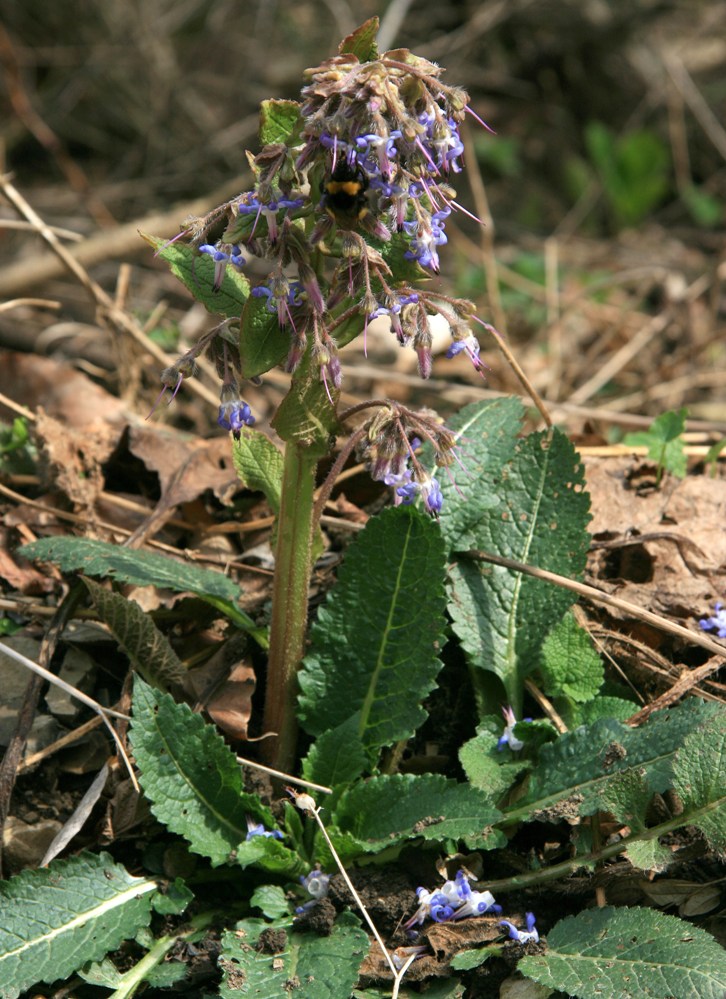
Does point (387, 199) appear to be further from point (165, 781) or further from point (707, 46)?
point (707, 46)

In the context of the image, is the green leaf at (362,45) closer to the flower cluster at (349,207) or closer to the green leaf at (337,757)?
the flower cluster at (349,207)

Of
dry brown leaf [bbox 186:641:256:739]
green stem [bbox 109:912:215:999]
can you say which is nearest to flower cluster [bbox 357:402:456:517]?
dry brown leaf [bbox 186:641:256:739]

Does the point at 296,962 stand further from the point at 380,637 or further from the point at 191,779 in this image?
the point at 380,637

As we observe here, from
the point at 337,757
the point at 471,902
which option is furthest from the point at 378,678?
Result: the point at 471,902

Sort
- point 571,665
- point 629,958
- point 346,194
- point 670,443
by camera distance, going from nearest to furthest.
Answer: point 346,194
point 629,958
point 571,665
point 670,443

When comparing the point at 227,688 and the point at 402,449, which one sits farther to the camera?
Result: the point at 227,688

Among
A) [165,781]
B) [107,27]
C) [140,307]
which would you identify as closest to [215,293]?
[165,781]

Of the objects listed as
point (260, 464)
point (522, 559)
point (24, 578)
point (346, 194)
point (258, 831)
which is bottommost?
point (258, 831)

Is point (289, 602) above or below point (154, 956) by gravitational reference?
above
